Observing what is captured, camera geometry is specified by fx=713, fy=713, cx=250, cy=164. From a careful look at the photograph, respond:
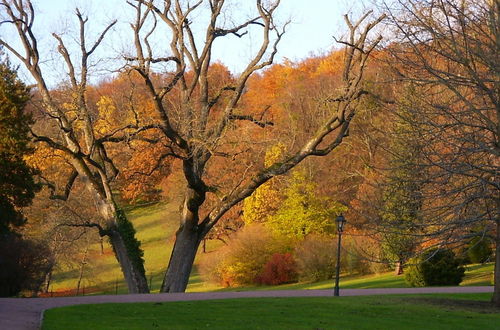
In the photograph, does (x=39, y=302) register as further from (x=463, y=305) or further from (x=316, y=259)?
(x=316, y=259)

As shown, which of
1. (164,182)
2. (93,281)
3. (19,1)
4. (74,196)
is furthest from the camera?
(164,182)

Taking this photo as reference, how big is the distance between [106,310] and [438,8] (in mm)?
9956

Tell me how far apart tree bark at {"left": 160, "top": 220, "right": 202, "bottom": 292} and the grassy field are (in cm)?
1193

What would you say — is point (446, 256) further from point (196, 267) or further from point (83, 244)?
point (196, 267)

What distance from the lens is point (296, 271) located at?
42750 mm

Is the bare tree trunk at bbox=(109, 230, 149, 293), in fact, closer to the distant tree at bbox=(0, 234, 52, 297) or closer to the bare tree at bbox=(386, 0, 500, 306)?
the distant tree at bbox=(0, 234, 52, 297)

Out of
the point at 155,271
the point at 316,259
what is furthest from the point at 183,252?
the point at 155,271

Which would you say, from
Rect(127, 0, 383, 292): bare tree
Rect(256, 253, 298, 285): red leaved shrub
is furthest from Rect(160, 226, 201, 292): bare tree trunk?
Rect(256, 253, 298, 285): red leaved shrub

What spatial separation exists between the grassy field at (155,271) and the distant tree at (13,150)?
47.4 ft

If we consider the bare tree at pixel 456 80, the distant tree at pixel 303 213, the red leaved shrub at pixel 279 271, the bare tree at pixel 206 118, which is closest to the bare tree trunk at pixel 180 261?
the bare tree at pixel 206 118

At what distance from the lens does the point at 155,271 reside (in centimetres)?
5375

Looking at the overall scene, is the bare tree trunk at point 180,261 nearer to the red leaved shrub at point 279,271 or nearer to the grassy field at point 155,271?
the grassy field at point 155,271

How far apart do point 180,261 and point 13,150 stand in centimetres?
726

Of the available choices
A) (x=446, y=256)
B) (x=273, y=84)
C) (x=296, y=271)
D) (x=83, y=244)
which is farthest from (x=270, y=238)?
(x=273, y=84)
